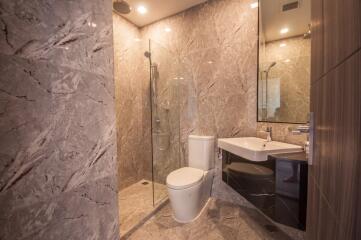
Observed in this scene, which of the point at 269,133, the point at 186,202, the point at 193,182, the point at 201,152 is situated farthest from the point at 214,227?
the point at 269,133

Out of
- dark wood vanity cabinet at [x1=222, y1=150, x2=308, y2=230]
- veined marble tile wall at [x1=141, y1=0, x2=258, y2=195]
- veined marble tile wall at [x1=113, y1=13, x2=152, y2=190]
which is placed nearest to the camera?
dark wood vanity cabinet at [x1=222, y1=150, x2=308, y2=230]

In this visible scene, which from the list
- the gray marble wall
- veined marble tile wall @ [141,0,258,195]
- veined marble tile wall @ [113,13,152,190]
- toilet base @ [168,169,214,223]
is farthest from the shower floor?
the gray marble wall

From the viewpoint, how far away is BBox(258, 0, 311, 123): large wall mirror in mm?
1583

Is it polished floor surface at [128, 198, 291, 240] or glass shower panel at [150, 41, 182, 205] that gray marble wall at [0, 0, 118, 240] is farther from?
glass shower panel at [150, 41, 182, 205]

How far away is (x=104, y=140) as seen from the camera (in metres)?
1.00

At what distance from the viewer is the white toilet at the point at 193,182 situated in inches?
65.2

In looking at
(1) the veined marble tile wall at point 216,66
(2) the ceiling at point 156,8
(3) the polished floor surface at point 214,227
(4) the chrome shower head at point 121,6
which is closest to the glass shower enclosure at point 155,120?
(1) the veined marble tile wall at point 216,66

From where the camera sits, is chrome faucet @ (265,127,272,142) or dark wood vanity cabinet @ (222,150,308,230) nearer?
dark wood vanity cabinet @ (222,150,308,230)

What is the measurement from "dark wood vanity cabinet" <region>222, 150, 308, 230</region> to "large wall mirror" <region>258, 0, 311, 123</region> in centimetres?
60

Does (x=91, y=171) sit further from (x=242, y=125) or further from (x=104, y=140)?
(x=242, y=125)

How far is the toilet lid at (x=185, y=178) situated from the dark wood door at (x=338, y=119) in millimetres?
1190

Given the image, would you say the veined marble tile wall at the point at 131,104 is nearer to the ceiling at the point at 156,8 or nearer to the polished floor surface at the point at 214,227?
the ceiling at the point at 156,8

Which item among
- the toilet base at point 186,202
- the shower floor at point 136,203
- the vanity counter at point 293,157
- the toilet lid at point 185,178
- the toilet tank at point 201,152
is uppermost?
the vanity counter at point 293,157

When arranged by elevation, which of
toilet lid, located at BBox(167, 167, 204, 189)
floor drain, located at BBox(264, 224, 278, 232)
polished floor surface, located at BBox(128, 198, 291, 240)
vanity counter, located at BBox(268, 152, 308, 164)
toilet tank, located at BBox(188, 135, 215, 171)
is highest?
vanity counter, located at BBox(268, 152, 308, 164)
